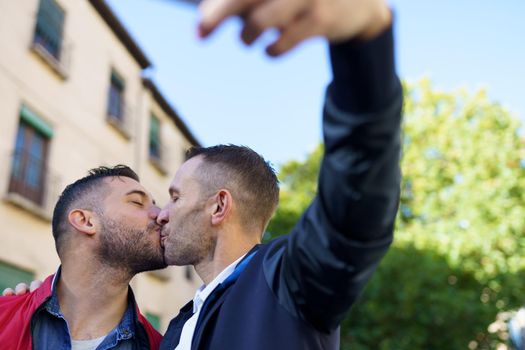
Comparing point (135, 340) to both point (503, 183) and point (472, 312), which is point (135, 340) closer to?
point (472, 312)

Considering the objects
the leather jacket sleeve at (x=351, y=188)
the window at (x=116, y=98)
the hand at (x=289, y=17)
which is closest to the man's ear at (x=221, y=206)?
the leather jacket sleeve at (x=351, y=188)

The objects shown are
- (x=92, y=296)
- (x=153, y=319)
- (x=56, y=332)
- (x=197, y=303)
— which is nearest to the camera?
(x=197, y=303)

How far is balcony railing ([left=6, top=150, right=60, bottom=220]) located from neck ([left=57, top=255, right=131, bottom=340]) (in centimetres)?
696

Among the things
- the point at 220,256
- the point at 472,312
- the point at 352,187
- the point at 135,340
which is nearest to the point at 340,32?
the point at 352,187

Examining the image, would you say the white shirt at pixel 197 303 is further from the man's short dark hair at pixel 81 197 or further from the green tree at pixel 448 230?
the green tree at pixel 448 230

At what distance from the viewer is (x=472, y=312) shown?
49.2 ft

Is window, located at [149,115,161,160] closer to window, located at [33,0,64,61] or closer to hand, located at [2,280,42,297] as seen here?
window, located at [33,0,64,61]

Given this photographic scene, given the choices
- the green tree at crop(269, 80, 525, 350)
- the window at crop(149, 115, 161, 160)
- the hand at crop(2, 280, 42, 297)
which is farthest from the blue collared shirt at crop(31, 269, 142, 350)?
the window at crop(149, 115, 161, 160)

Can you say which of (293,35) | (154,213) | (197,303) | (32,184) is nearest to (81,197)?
(154,213)

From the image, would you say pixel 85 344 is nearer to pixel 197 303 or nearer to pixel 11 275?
pixel 197 303

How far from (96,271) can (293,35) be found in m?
2.80

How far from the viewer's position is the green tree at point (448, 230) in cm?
1529

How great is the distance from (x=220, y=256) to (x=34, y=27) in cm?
1042

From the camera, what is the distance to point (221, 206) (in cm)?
266
